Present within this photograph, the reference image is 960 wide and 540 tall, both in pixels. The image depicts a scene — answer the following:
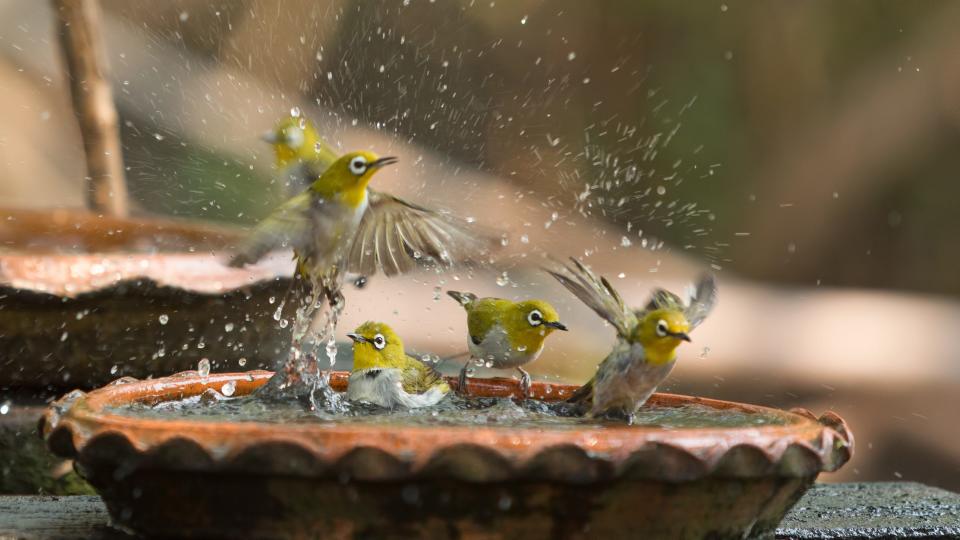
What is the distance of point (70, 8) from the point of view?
493cm

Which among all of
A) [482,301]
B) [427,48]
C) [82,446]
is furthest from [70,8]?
[427,48]

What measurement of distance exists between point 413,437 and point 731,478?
1.62 feet

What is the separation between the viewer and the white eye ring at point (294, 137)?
3281 mm

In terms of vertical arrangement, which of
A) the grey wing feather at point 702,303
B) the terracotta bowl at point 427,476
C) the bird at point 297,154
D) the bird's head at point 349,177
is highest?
the bird at point 297,154

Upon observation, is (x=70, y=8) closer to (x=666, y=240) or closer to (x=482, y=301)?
(x=482, y=301)

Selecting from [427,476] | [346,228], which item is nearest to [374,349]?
[346,228]

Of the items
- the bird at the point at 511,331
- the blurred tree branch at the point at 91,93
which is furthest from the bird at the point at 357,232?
the blurred tree branch at the point at 91,93

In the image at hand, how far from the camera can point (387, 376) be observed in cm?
269

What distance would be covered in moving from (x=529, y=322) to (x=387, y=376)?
0.59m

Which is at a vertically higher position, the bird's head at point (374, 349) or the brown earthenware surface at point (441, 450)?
the bird's head at point (374, 349)

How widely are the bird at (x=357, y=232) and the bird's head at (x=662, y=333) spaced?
665mm

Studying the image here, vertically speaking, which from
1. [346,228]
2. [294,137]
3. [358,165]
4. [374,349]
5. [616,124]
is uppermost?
[616,124]

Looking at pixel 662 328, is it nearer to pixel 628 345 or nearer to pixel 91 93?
pixel 628 345

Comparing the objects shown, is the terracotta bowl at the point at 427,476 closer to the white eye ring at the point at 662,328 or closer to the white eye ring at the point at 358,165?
the white eye ring at the point at 662,328
